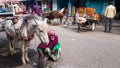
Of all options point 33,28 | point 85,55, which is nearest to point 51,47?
point 33,28

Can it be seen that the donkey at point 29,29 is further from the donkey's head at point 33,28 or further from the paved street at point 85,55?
the paved street at point 85,55

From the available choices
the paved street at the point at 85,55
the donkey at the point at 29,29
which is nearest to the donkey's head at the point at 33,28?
the donkey at the point at 29,29

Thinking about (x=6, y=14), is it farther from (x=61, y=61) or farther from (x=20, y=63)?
(x=61, y=61)

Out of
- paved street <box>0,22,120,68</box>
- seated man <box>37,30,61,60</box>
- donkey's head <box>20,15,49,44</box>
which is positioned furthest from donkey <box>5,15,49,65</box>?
paved street <box>0,22,120,68</box>

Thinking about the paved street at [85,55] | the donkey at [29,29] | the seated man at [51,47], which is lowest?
the paved street at [85,55]

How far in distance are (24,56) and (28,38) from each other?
820 millimetres

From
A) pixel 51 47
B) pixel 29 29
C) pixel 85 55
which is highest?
pixel 29 29

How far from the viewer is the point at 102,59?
638 centimetres

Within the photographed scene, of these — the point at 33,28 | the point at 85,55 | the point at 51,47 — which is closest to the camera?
the point at 33,28

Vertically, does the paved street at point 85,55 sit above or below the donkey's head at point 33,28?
below

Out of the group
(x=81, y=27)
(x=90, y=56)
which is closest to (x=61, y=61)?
(x=90, y=56)

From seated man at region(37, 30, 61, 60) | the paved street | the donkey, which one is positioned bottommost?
the paved street

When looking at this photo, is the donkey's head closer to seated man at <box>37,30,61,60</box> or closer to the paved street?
seated man at <box>37,30,61,60</box>

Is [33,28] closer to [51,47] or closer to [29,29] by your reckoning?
[29,29]
